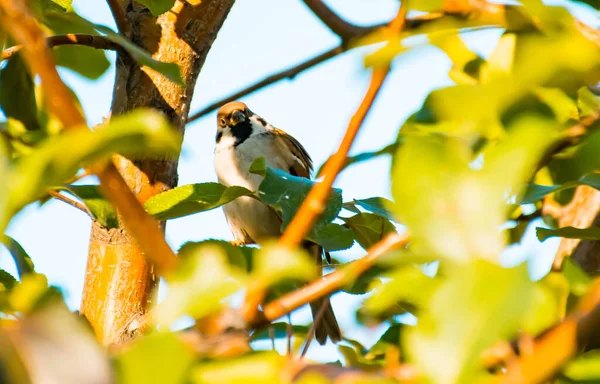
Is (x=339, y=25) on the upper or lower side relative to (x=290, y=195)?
upper

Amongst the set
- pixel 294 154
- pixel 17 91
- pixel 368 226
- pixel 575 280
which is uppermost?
pixel 17 91

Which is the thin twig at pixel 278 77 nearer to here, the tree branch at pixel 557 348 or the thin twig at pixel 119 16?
the thin twig at pixel 119 16

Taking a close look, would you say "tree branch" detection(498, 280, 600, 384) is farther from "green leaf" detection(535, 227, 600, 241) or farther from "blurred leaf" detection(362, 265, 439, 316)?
"green leaf" detection(535, 227, 600, 241)

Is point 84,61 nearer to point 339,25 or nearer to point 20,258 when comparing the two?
point 20,258

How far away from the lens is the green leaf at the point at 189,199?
1.04 meters

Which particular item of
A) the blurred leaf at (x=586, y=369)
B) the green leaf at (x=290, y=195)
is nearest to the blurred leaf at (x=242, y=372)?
the blurred leaf at (x=586, y=369)

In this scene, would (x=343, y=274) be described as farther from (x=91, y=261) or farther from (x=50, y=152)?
(x=91, y=261)

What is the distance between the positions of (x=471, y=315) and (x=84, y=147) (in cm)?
22

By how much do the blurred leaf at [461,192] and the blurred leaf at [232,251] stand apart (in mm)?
463

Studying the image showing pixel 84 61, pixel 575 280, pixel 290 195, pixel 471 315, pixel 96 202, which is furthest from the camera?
pixel 84 61

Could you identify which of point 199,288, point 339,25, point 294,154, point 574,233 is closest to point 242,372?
point 199,288

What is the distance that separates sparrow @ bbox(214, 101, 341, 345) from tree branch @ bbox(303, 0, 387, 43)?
75.1 inches

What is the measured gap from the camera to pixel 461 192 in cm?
42

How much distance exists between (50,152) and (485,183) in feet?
0.75
